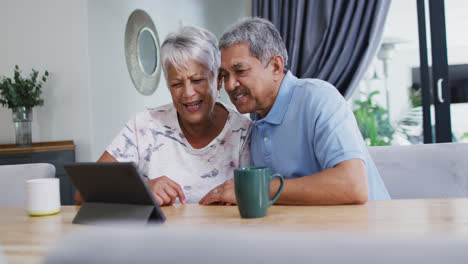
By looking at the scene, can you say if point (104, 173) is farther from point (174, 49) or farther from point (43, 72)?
point (43, 72)

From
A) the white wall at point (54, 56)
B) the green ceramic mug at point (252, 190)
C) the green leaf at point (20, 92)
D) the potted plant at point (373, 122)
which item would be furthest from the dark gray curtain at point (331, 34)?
the green ceramic mug at point (252, 190)

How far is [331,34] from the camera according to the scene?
3340 mm

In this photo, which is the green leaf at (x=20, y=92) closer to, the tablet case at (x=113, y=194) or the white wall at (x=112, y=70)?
the white wall at (x=112, y=70)

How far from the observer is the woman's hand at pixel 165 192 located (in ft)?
A: 4.03

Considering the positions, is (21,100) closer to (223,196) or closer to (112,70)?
(112,70)

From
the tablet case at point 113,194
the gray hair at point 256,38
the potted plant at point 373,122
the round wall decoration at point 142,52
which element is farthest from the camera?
the round wall decoration at point 142,52

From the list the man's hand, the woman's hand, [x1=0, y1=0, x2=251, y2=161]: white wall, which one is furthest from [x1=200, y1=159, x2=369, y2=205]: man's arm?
[x1=0, y1=0, x2=251, y2=161]: white wall

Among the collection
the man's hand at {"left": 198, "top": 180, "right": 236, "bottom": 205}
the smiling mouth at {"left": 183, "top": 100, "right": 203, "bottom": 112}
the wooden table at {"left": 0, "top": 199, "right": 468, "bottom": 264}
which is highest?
the smiling mouth at {"left": 183, "top": 100, "right": 203, "bottom": 112}

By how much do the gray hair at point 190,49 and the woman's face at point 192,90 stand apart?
0.06 ft

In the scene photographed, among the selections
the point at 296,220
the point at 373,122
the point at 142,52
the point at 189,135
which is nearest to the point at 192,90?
the point at 189,135

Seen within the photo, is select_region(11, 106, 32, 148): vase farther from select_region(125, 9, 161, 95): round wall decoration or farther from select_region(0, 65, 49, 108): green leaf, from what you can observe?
select_region(125, 9, 161, 95): round wall decoration

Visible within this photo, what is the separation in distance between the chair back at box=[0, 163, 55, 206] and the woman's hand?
22.1 inches

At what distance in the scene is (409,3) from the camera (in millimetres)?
3344

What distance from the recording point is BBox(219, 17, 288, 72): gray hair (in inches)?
55.9
